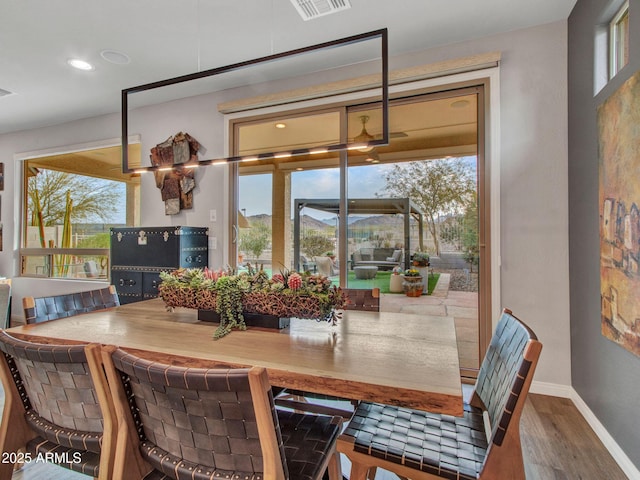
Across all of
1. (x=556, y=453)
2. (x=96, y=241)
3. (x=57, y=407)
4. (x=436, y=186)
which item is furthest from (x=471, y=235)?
(x=96, y=241)

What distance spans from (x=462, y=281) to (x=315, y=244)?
53.1 inches

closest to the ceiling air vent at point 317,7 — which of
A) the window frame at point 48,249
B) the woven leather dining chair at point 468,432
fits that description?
the woven leather dining chair at point 468,432

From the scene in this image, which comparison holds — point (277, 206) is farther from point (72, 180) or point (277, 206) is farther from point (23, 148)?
point (23, 148)

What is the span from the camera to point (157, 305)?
2.17m

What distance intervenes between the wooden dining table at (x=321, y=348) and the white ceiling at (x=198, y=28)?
2014 mm

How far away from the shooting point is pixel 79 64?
306 cm

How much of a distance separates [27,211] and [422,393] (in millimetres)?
6085

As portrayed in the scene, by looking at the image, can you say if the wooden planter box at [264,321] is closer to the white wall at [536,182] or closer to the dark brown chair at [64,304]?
the dark brown chair at [64,304]

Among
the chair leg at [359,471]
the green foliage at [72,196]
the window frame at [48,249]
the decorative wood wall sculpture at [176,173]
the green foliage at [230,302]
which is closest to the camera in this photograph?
the chair leg at [359,471]

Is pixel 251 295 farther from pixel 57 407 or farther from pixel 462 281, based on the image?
pixel 462 281

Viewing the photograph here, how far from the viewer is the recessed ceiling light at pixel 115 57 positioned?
287 centimetres

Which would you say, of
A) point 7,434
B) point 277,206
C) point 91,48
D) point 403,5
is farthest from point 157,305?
point 403,5

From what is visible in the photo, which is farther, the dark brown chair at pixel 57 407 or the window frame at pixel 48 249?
the window frame at pixel 48 249

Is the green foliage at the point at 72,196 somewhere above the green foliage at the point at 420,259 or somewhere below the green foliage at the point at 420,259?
above
